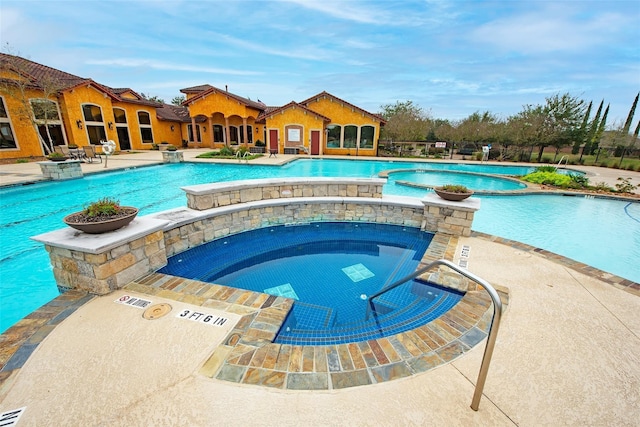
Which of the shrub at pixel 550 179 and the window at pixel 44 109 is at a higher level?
the window at pixel 44 109

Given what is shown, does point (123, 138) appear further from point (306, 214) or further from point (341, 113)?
point (306, 214)

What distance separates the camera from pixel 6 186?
9102 millimetres

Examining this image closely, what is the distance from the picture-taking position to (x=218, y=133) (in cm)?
2652

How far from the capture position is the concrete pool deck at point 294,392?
1.79 m

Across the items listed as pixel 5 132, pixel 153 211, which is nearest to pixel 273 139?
pixel 5 132

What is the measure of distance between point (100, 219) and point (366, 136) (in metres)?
22.2

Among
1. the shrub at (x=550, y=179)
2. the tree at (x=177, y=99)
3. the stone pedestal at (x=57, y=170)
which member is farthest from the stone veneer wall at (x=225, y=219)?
the tree at (x=177, y=99)

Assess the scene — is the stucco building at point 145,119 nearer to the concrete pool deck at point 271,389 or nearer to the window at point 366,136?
the window at point 366,136

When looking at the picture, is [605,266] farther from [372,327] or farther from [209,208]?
[209,208]

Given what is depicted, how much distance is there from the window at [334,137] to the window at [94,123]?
1780 centimetres

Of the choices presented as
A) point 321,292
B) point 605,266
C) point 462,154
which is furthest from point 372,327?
point 462,154

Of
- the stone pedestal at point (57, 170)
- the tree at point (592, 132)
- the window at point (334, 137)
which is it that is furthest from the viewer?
the tree at point (592, 132)

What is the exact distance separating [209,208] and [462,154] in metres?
28.7

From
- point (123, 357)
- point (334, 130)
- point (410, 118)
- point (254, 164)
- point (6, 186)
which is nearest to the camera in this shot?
point (123, 357)
